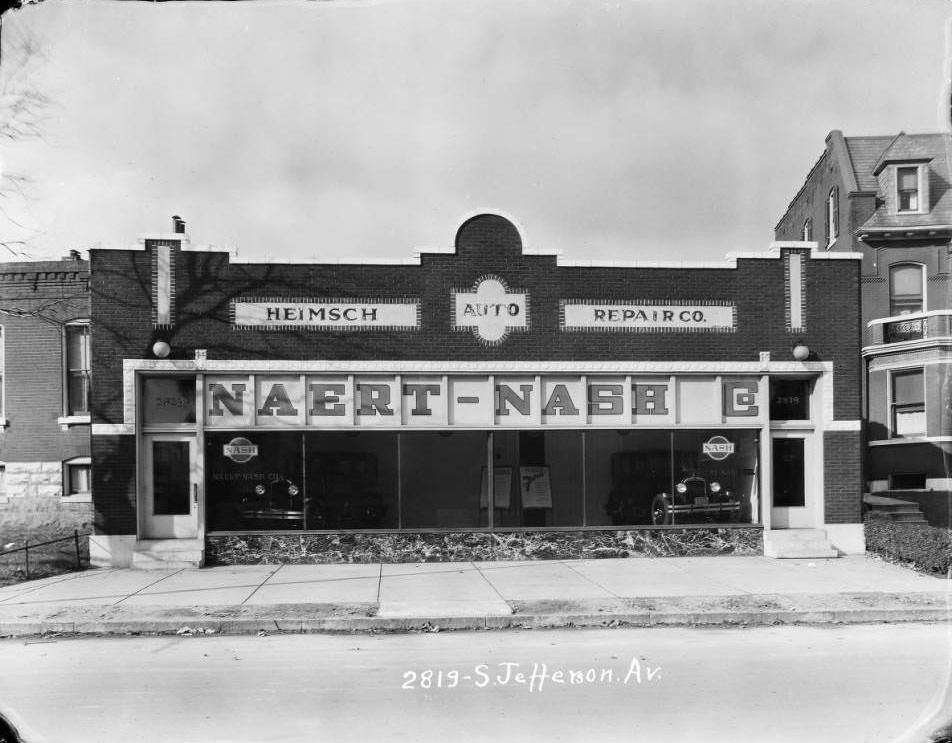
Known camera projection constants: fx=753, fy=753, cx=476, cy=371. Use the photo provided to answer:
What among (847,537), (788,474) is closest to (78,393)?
(788,474)

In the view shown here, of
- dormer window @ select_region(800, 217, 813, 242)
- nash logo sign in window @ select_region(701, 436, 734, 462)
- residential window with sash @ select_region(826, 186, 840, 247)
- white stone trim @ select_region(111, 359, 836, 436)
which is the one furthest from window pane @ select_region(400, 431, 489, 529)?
dormer window @ select_region(800, 217, 813, 242)

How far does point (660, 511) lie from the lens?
14.6 metres

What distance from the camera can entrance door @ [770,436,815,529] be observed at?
49.0ft

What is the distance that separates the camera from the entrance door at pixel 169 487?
13.9 meters

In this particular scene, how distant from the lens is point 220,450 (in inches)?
551

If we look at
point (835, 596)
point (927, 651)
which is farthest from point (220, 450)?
point (927, 651)

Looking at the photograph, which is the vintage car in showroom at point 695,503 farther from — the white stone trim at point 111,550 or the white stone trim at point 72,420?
the white stone trim at point 72,420

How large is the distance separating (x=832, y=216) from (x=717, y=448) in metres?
17.5

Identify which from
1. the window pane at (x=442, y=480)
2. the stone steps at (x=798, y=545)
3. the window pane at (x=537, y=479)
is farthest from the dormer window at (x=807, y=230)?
the window pane at (x=442, y=480)

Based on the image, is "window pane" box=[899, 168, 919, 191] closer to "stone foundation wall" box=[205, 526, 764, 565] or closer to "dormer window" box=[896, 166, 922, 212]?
"dormer window" box=[896, 166, 922, 212]

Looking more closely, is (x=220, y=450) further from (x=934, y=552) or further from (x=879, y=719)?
(x=934, y=552)

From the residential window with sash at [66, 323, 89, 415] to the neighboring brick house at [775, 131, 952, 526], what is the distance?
19.4 metres

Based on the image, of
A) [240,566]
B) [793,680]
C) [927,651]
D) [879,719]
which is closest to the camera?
[879,719]

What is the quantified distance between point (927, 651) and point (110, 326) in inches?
533
